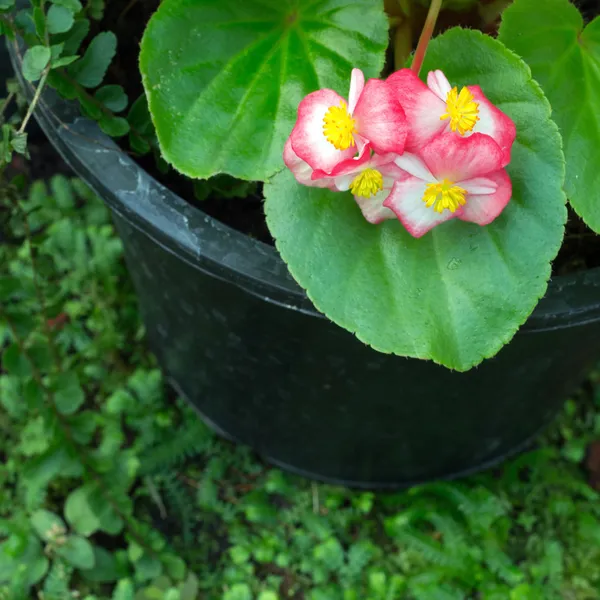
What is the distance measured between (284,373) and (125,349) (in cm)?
41

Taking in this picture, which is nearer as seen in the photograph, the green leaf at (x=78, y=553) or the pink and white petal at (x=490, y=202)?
the pink and white petal at (x=490, y=202)

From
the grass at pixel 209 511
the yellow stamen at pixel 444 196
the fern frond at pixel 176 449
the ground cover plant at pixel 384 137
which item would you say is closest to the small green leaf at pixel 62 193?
the grass at pixel 209 511

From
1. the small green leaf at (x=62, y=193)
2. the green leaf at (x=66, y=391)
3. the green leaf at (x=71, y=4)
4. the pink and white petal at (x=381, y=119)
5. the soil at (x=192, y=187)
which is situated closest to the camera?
the pink and white petal at (x=381, y=119)

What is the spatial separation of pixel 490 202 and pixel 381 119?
0.09 m

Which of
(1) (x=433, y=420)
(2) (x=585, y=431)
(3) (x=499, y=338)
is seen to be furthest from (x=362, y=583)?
(3) (x=499, y=338)

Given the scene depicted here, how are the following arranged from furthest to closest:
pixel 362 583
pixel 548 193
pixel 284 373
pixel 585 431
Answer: pixel 585 431 < pixel 362 583 < pixel 284 373 < pixel 548 193

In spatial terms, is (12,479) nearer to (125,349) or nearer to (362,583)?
(125,349)

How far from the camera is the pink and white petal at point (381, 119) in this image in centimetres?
43

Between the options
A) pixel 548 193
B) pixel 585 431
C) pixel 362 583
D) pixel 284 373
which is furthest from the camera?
pixel 585 431

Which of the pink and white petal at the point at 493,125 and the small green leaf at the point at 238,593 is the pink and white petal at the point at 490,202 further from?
the small green leaf at the point at 238,593

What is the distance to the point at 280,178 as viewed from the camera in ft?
1.71

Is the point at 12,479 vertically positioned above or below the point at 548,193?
below

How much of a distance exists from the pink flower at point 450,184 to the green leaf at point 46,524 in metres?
0.67

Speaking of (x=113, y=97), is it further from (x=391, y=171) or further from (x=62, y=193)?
(x=62, y=193)
